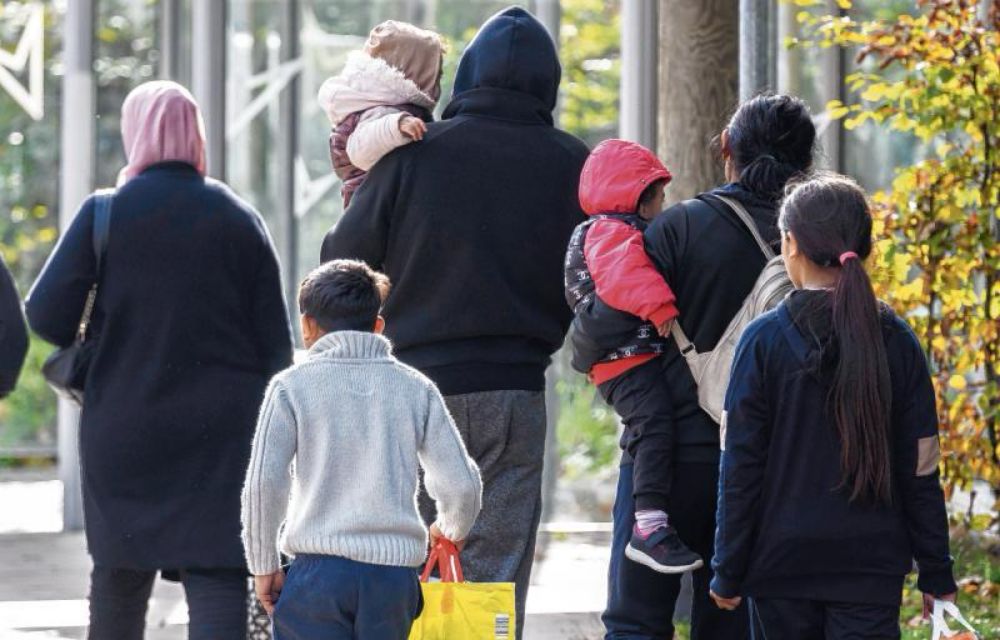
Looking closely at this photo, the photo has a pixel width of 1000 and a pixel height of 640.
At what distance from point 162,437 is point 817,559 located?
1.80 meters

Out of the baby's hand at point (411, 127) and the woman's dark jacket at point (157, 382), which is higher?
the baby's hand at point (411, 127)

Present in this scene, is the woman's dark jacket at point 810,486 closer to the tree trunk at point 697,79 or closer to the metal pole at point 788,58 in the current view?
the tree trunk at point 697,79

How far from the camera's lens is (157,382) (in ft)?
16.1

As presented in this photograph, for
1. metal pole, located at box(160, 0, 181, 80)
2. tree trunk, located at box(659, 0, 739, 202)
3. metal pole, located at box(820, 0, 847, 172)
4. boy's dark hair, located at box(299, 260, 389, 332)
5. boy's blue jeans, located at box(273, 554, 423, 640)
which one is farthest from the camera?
metal pole, located at box(160, 0, 181, 80)

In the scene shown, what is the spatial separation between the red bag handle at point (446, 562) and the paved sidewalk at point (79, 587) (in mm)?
2445

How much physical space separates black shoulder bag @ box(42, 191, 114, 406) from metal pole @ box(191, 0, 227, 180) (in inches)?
167

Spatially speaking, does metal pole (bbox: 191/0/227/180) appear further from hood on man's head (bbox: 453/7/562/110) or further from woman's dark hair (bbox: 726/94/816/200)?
woman's dark hair (bbox: 726/94/816/200)

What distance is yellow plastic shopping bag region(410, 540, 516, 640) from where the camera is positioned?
4.16 metres

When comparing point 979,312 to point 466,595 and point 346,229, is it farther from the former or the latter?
point 466,595

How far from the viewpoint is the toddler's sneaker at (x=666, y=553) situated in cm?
436

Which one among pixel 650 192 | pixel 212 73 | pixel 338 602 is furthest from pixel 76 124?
pixel 338 602

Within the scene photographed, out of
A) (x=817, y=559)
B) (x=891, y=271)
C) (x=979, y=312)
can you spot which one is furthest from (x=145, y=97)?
(x=979, y=312)

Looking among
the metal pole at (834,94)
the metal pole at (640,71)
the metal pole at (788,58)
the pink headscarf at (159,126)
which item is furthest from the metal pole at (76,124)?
the pink headscarf at (159,126)

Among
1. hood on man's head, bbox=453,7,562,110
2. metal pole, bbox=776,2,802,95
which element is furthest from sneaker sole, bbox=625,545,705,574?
metal pole, bbox=776,2,802,95
